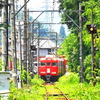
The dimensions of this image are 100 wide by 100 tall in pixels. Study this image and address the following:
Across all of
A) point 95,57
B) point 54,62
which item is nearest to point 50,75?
point 54,62

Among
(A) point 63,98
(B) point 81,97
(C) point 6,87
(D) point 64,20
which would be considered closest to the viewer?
(C) point 6,87

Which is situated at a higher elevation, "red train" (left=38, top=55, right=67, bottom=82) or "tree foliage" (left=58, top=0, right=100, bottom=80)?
"tree foliage" (left=58, top=0, right=100, bottom=80)

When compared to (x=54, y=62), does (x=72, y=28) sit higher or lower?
higher

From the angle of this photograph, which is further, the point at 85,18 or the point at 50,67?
the point at 50,67

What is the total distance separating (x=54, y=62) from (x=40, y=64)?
187 centimetres

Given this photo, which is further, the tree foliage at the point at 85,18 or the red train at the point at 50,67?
the red train at the point at 50,67

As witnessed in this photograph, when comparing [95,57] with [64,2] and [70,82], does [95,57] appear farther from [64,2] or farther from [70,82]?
[70,82]

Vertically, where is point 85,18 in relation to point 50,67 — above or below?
above

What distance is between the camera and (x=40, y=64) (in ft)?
161

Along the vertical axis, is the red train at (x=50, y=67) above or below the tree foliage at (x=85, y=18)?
below

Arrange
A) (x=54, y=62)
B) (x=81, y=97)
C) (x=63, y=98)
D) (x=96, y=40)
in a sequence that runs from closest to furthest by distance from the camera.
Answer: (x=81, y=97) < (x=63, y=98) < (x=96, y=40) < (x=54, y=62)

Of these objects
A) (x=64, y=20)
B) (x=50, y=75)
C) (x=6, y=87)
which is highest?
(x=64, y=20)

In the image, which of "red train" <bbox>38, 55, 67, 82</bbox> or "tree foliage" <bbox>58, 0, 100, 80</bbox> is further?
"red train" <bbox>38, 55, 67, 82</bbox>

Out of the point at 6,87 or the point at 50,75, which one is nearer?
the point at 6,87
